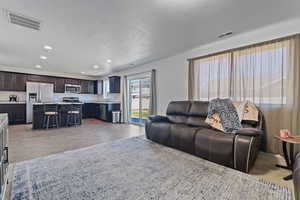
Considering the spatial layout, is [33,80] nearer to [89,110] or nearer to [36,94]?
[36,94]

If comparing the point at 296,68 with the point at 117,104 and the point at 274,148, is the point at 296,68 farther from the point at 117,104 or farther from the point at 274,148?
the point at 117,104

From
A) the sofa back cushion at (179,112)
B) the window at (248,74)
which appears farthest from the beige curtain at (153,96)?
the window at (248,74)

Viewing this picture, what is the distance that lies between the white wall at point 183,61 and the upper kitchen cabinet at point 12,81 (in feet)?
Result: 16.2

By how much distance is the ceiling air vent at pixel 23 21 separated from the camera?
2268mm

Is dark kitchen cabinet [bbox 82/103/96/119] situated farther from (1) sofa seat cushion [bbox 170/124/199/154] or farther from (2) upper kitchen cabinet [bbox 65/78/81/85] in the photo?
(1) sofa seat cushion [bbox 170/124/199/154]

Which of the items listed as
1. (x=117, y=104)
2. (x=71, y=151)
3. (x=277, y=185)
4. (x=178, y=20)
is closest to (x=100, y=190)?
(x=71, y=151)

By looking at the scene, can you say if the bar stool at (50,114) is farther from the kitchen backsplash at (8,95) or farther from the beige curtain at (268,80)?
the beige curtain at (268,80)

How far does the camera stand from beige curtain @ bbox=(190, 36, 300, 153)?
8.01 ft

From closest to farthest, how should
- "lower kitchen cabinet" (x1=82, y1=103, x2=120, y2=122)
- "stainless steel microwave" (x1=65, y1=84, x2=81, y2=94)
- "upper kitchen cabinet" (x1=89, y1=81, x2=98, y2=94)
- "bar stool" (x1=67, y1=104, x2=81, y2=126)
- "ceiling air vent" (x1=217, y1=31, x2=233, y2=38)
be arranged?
1. "ceiling air vent" (x1=217, y1=31, x2=233, y2=38)
2. "bar stool" (x1=67, y1=104, x2=81, y2=126)
3. "lower kitchen cabinet" (x1=82, y1=103, x2=120, y2=122)
4. "stainless steel microwave" (x1=65, y1=84, x2=81, y2=94)
5. "upper kitchen cabinet" (x1=89, y1=81, x2=98, y2=94)

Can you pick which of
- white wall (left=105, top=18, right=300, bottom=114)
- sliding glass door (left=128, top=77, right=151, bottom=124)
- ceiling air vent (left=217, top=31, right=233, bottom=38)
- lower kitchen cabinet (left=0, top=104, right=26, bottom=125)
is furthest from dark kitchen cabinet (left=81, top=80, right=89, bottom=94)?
ceiling air vent (left=217, top=31, right=233, bottom=38)

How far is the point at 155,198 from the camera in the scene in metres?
1.50

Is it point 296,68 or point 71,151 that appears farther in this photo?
point 71,151

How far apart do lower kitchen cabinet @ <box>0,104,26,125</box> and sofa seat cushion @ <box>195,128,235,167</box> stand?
23.5 ft

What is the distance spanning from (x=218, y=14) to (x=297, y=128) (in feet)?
7.40
